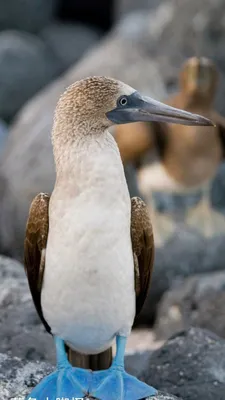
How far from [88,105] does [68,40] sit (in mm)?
5506

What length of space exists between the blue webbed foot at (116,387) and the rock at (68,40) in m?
5.02

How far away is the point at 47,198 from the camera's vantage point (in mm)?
1837

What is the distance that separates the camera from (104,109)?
1.72 metres

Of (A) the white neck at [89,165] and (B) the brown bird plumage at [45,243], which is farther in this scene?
(B) the brown bird plumage at [45,243]

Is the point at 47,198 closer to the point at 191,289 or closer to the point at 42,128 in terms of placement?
the point at 191,289

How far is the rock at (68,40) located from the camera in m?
6.79

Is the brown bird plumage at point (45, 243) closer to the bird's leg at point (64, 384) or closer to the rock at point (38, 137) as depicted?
the bird's leg at point (64, 384)

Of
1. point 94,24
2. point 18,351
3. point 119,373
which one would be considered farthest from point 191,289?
point 94,24

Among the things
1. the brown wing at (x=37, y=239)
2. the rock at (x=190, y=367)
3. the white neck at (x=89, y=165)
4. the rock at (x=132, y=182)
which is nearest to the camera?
the white neck at (x=89, y=165)

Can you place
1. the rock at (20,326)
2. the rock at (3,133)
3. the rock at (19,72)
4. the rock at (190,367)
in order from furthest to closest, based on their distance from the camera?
the rock at (19,72) → the rock at (3,133) → the rock at (20,326) → the rock at (190,367)

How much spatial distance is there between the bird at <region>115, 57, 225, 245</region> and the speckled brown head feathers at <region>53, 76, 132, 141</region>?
190 centimetres

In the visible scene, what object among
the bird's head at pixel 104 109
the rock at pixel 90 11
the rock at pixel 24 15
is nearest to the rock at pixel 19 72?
the rock at pixel 24 15

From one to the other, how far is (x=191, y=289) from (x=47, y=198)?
1574mm

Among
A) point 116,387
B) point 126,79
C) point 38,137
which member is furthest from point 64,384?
point 126,79
